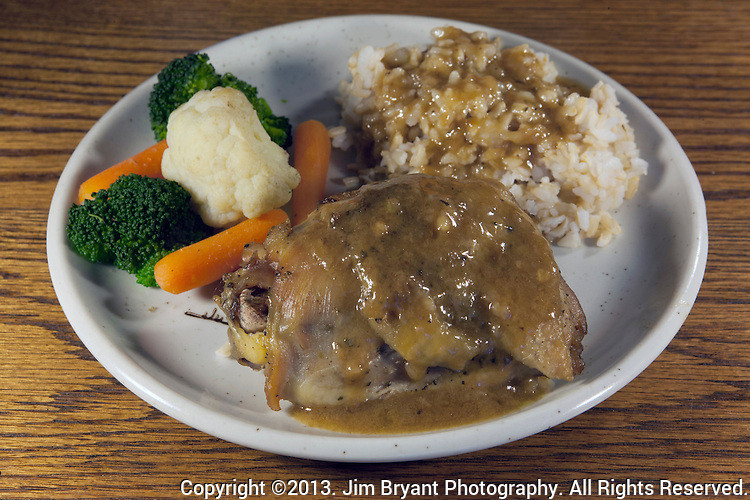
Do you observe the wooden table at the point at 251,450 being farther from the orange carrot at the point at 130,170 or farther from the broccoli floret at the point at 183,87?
the broccoli floret at the point at 183,87

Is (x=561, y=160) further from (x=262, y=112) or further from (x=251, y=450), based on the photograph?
(x=251, y=450)

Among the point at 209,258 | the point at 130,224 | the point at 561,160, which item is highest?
the point at 561,160

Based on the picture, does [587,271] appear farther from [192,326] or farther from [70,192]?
[70,192]

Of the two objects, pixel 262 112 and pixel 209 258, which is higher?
pixel 262 112

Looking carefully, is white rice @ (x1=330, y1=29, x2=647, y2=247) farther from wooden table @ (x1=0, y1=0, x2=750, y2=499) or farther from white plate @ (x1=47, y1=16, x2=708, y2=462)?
wooden table @ (x1=0, y1=0, x2=750, y2=499)

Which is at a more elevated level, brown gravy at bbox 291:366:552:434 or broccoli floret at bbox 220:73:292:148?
broccoli floret at bbox 220:73:292:148

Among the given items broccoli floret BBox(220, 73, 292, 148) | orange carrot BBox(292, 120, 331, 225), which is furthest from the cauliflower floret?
broccoli floret BBox(220, 73, 292, 148)

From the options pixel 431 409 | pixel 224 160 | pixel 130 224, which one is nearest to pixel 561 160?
pixel 431 409
